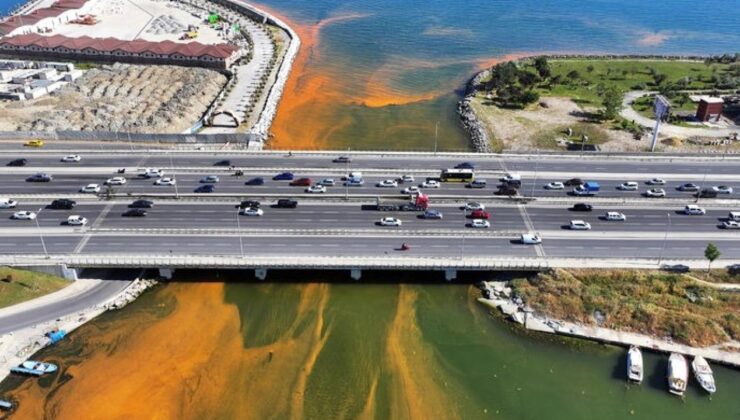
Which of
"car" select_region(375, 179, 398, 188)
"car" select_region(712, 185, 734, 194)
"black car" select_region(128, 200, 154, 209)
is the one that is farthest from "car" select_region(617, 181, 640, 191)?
"black car" select_region(128, 200, 154, 209)

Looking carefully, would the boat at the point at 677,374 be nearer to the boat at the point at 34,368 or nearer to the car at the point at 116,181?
the boat at the point at 34,368

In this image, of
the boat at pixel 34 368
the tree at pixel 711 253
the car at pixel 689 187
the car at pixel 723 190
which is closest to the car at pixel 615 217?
the tree at pixel 711 253

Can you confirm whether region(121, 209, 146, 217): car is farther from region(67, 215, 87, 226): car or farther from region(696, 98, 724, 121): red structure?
region(696, 98, 724, 121): red structure

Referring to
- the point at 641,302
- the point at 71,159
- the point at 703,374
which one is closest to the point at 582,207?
the point at 641,302

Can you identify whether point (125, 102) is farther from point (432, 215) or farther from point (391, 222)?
point (432, 215)

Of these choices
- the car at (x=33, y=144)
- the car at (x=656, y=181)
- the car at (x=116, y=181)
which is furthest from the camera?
the car at (x=33, y=144)

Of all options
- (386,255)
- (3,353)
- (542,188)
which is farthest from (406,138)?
(3,353)
